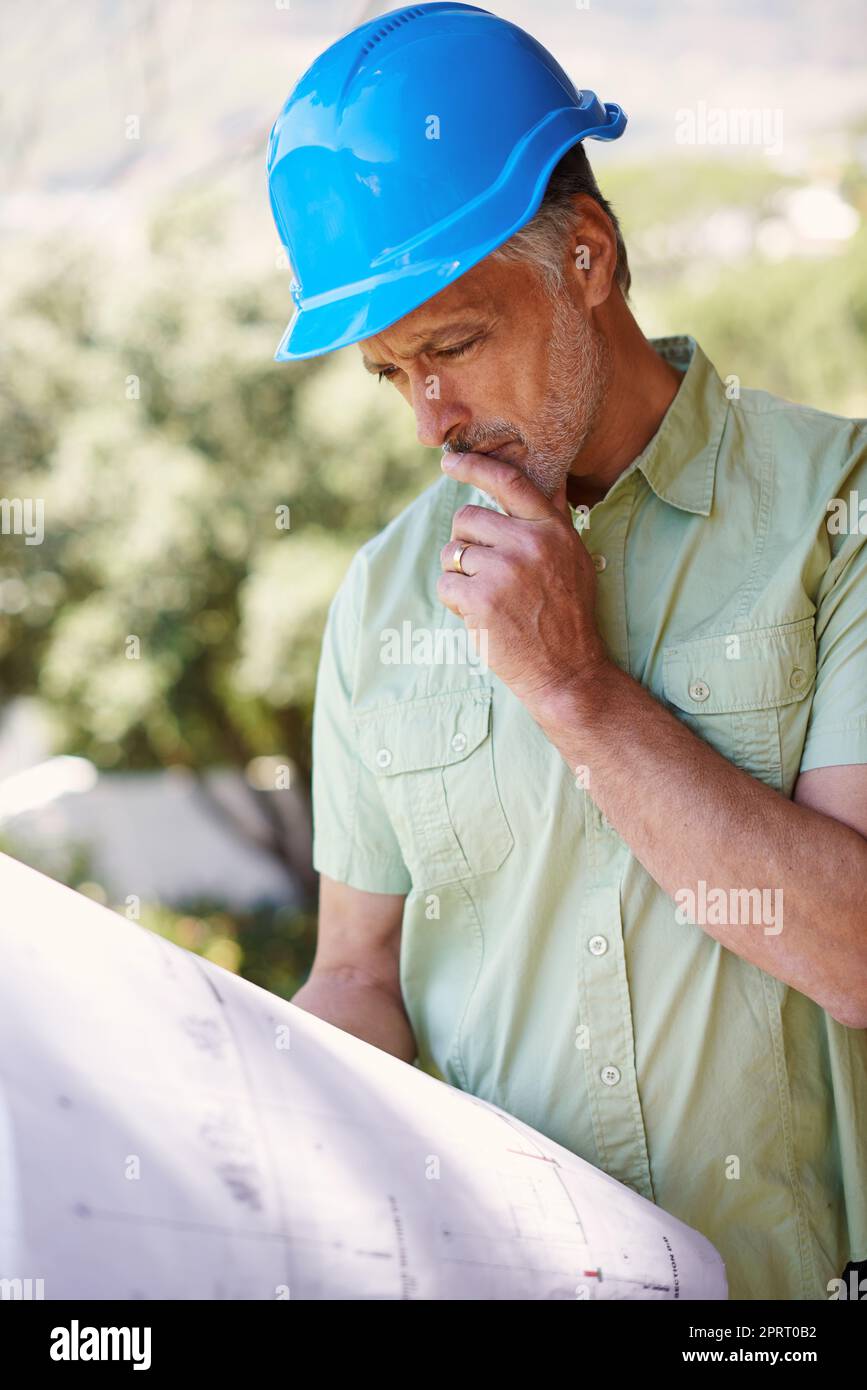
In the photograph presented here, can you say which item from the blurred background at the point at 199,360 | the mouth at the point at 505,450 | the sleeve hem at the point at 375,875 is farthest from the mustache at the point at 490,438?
the blurred background at the point at 199,360

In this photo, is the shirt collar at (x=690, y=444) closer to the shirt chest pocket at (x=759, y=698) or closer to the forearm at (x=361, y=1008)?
the shirt chest pocket at (x=759, y=698)

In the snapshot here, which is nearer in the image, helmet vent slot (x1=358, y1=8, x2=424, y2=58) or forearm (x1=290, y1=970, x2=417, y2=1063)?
helmet vent slot (x1=358, y1=8, x2=424, y2=58)

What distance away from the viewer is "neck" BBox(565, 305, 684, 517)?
1612mm

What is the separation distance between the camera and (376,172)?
1345 mm

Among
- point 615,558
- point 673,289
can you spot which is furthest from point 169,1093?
point 673,289

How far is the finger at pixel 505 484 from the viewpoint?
4.71ft

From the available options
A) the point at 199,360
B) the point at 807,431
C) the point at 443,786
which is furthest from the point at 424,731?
the point at 199,360

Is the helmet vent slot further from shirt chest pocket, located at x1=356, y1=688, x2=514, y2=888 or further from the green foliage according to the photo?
the green foliage

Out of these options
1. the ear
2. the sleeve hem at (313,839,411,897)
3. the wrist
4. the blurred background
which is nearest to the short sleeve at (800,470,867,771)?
the wrist

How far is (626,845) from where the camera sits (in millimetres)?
1444

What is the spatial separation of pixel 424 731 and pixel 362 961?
35cm

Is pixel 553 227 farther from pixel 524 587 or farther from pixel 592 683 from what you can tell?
pixel 592 683

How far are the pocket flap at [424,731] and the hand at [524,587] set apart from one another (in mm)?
153
